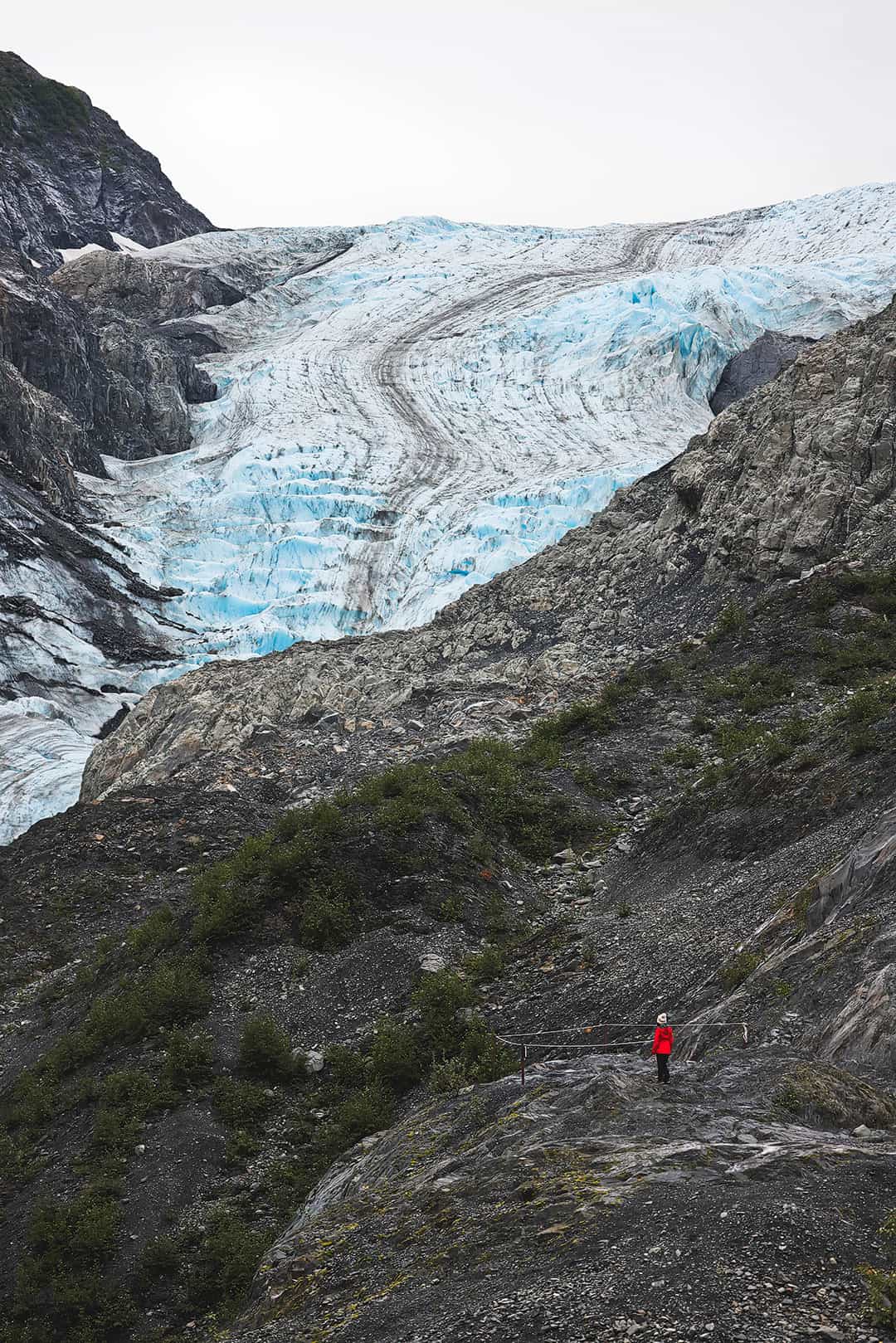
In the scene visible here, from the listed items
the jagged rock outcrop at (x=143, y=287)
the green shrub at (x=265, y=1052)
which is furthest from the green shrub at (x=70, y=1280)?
the jagged rock outcrop at (x=143, y=287)

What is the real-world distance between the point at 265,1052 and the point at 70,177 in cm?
8198

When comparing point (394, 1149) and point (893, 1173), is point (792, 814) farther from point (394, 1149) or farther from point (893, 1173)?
point (893, 1173)

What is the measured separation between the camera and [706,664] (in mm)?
18391

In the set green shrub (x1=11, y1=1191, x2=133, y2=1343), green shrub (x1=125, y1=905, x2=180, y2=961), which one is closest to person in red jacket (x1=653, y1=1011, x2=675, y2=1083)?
green shrub (x1=11, y1=1191, x2=133, y2=1343)

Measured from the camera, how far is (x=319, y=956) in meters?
11.5

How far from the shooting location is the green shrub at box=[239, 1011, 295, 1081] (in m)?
9.78

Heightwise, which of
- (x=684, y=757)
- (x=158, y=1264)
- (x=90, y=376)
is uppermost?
(x=90, y=376)

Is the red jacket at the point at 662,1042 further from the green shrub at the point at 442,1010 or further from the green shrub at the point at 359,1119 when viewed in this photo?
the green shrub at the point at 442,1010

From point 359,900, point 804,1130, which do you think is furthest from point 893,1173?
point 359,900

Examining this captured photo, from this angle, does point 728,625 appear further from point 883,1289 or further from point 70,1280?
point 883,1289

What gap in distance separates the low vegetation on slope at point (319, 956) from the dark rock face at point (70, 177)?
6505cm

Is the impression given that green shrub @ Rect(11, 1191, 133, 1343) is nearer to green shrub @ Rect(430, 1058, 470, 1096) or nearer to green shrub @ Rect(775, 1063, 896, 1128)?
green shrub @ Rect(430, 1058, 470, 1096)

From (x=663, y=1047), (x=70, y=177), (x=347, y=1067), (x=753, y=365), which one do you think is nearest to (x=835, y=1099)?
(x=663, y=1047)

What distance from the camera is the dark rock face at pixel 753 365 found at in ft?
153
